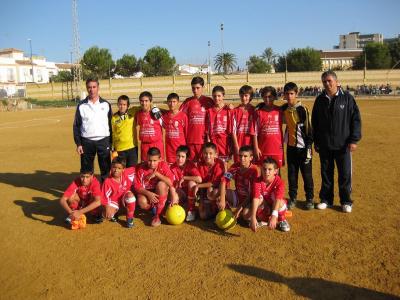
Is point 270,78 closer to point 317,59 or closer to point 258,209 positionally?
point 317,59

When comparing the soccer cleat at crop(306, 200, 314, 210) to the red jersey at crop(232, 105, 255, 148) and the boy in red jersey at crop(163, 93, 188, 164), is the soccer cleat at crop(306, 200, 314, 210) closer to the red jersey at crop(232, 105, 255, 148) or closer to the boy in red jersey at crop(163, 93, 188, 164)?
the red jersey at crop(232, 105, 255, 148)

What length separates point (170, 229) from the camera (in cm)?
550

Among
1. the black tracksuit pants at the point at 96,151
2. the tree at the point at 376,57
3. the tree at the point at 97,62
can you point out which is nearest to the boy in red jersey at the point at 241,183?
the black tracksuit pants at the point at 96,151

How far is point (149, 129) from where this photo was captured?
6.45 m

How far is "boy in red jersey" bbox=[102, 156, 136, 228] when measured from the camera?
5690mm

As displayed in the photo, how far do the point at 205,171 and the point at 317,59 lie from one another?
75.2 metres

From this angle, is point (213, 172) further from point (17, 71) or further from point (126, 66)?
point (17, 71)

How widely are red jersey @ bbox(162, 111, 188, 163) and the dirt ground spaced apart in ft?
4.36

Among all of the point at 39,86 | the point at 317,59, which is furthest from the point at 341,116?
the point at 317,59

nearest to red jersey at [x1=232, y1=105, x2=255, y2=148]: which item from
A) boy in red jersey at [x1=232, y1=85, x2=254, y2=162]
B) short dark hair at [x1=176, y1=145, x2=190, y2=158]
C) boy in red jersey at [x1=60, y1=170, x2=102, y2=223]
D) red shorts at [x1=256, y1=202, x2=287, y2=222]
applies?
boy in red jersey at [x1=232, y1=85, x2=254, y2=162]

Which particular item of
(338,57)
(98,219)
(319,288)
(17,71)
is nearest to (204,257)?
(319,288)

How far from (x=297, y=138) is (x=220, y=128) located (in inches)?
48.5

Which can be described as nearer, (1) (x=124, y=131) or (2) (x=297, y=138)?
(2) (x=297, y=138)

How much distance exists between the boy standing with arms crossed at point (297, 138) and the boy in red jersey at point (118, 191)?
2.59m
